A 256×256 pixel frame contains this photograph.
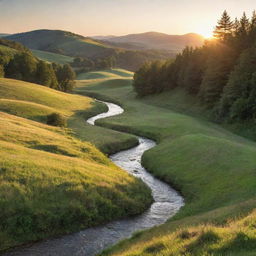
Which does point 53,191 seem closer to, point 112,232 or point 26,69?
point 112,232

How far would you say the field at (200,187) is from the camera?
43.9ft

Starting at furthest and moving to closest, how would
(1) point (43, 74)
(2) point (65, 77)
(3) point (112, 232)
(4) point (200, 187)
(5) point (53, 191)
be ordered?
(2) point (65, 77) < (1) point (43, 74) < (4) point (200, 187) < (5) point (53, 191) < (3) point (112, 232)

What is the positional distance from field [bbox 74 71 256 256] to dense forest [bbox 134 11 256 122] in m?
6.94

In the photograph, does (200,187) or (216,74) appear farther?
(216,74)

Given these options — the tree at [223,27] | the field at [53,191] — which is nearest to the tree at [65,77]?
the tree at [223,27]

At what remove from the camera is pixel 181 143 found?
48.2 m

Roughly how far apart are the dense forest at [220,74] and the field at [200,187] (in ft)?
22.8

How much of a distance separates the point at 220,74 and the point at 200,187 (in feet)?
182

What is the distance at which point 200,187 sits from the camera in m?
33.7

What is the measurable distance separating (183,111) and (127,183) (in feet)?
204

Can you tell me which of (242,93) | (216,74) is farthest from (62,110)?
(242,93)

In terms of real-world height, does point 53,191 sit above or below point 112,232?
above

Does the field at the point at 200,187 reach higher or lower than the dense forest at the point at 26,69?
lower

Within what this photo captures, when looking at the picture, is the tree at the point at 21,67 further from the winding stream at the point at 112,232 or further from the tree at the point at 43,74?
the winding stream at the point at 112,232
